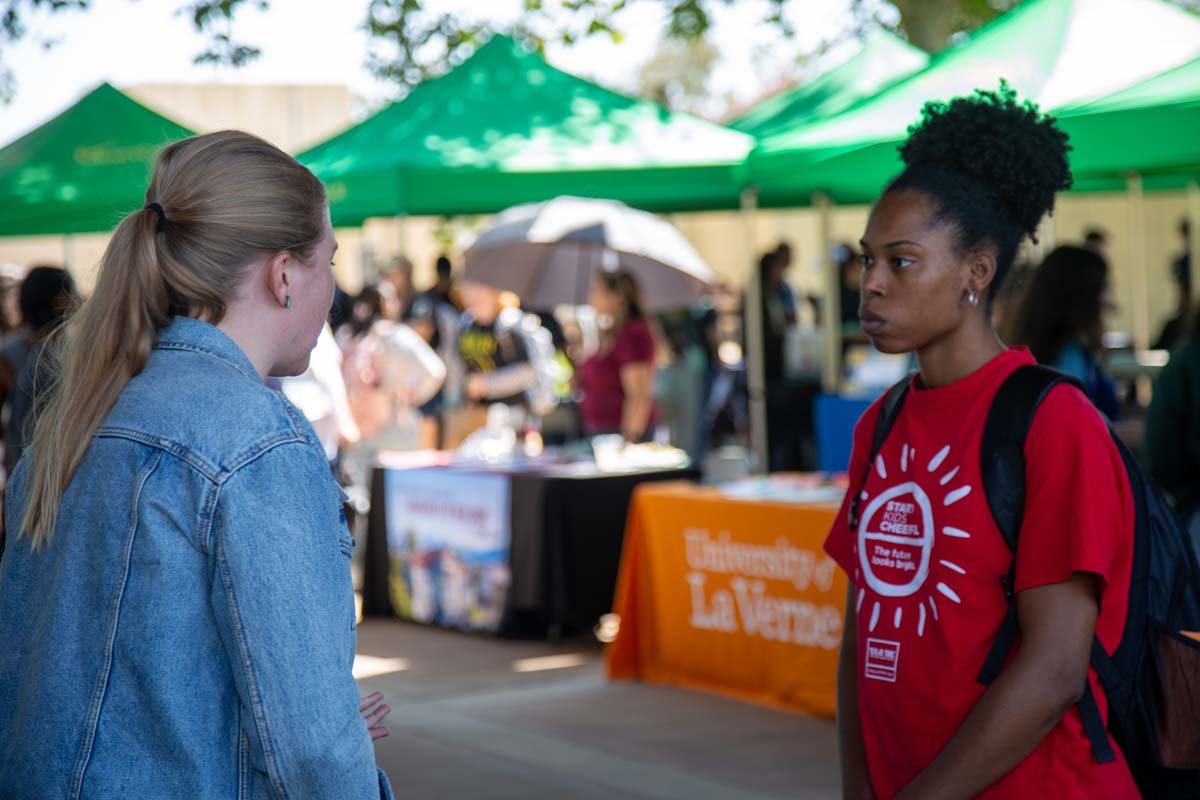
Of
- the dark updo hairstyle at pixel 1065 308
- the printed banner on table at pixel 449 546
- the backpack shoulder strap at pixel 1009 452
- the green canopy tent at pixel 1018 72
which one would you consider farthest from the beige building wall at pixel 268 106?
the backpack shoulder strap at pixel 1009 452

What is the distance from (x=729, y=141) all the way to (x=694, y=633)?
130 inches

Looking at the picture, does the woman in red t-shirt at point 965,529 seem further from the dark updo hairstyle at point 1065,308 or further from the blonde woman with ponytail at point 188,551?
the dark updo hairstyle at point 1065,308

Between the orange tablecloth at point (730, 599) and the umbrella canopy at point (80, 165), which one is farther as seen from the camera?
the umbrella canopy at point (80, 165)

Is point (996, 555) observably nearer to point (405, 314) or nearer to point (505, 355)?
point (505, 355)

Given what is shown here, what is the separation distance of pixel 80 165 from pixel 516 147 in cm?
344

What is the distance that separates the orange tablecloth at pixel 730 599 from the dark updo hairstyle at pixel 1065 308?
128cm

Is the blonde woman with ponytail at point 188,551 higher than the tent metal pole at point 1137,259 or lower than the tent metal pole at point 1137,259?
lower

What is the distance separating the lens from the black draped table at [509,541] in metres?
7.66

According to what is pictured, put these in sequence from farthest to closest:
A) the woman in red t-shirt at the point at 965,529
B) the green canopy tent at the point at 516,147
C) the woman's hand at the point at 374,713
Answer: the green canopy tent at the point at 516,147, the woman in red t-shirt at the point at 965,529, the woman's hand at the point at 374,713

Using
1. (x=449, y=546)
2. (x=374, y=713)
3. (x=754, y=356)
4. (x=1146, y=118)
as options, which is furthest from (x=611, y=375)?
(x=374, y=713)

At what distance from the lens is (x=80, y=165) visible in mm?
10016

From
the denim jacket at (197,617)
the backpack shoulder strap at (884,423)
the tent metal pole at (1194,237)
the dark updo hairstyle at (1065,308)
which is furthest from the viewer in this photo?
the tent metal pole at (1194,237)

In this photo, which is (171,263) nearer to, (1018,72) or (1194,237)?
(1018,72)

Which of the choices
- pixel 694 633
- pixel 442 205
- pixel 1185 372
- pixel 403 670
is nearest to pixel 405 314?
pixel 442 205
